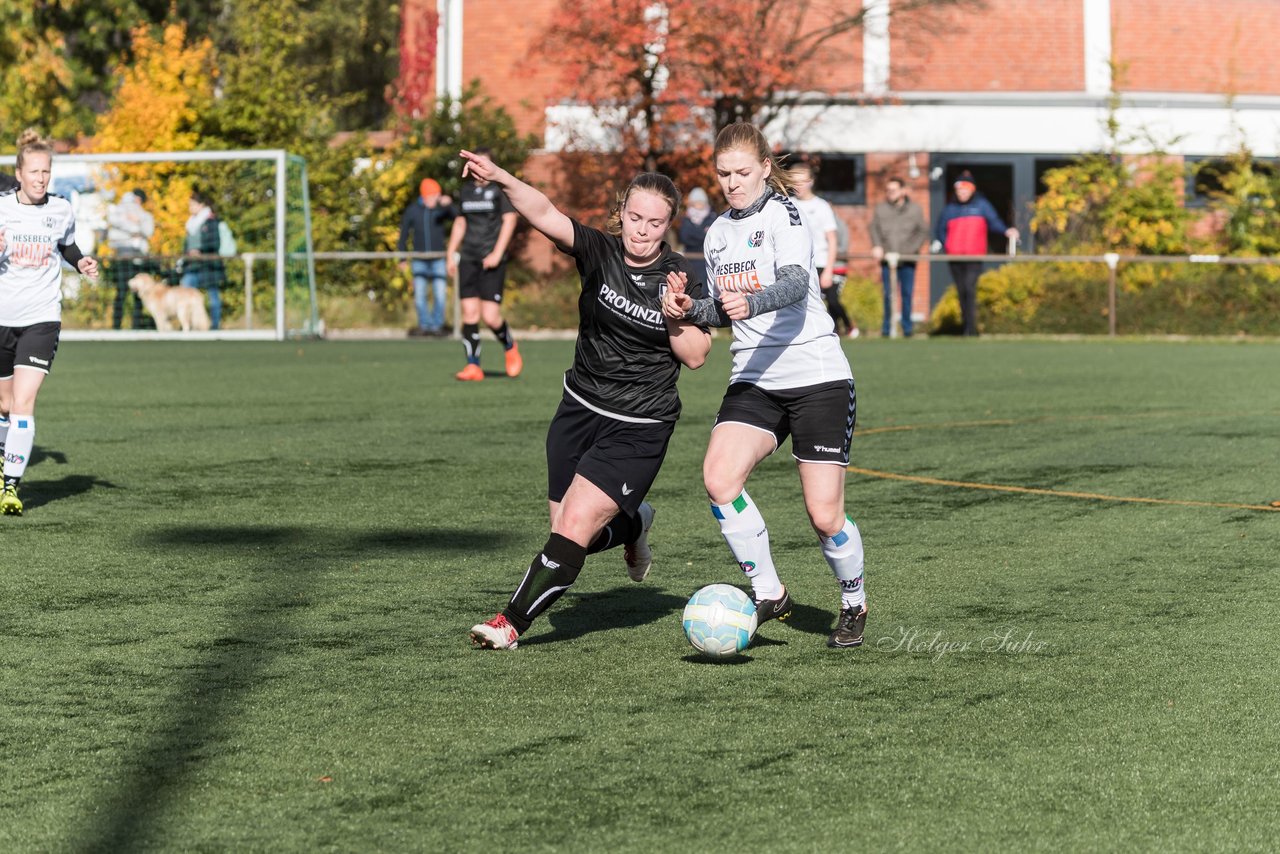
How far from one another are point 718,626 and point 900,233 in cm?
2169

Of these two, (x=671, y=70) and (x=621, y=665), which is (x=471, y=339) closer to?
(x=621, y=665)

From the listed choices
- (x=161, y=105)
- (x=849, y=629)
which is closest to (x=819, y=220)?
(x=849, y=629)

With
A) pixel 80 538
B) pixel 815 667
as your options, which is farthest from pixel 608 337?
pixel 80 538

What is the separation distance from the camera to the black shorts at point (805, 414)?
251 inches

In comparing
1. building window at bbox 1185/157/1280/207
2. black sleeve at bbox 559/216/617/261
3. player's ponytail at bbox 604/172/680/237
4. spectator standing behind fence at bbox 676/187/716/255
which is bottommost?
black sleeve at bbox 559/216/617/261

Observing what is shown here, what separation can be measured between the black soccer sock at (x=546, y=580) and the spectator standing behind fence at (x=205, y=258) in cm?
2154

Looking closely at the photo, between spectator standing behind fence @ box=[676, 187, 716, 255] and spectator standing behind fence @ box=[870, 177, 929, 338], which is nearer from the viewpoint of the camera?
spectator standing behind fence @ box=[676, 187, 716, 255]

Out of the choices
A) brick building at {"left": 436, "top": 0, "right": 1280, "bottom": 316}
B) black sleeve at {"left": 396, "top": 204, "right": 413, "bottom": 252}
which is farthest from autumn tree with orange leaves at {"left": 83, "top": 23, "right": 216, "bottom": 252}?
brick building at {"left": 436, "top": 0, "right": 1280, "bottom": 316}

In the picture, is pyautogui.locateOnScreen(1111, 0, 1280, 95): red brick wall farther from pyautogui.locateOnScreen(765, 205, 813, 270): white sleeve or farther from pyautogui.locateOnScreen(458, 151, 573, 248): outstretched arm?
pyautogui.locateOnScreen(458, 151, 573, 248): outstretched arm

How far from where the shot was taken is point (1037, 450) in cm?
1270

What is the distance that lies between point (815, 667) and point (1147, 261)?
23.4 meters

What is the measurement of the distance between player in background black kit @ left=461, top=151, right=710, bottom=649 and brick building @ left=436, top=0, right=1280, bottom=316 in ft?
95.5

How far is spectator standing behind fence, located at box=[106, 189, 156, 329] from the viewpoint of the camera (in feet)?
88.8

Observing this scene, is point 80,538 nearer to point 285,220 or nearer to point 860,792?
point 860,792
